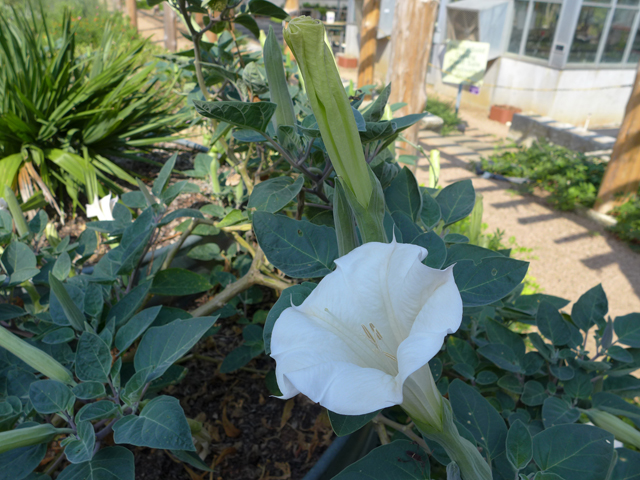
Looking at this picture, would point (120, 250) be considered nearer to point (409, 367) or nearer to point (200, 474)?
point (200, 474)

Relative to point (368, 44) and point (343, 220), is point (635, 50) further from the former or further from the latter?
point (343, 220)

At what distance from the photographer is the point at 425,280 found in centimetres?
36

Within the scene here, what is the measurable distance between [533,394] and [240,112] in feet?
2.24

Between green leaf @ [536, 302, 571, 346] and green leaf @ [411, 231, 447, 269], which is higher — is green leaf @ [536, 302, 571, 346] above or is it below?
below

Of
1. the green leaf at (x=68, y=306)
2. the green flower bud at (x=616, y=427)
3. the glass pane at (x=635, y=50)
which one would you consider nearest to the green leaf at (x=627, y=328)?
the green flower bud at (x=616, y=427)

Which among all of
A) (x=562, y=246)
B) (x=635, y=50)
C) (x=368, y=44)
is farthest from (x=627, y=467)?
(x=635, y=50)

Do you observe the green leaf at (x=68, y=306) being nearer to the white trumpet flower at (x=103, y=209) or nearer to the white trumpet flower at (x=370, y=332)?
the white trumpet flower at (x=370, y=332)

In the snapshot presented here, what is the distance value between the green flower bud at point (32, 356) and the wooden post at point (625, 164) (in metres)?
4.07

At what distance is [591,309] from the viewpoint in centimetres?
84

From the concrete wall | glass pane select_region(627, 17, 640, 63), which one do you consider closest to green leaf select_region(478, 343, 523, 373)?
the concrete wall

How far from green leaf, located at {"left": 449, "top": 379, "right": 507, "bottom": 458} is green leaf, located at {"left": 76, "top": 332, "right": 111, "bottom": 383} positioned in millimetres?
496

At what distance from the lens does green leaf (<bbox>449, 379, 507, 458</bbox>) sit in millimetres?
587

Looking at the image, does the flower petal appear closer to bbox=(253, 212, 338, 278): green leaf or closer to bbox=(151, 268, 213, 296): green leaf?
bbox=(253, 212, 338, 278): green leaf

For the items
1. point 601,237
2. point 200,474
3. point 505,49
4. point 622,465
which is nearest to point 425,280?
point 622,465
